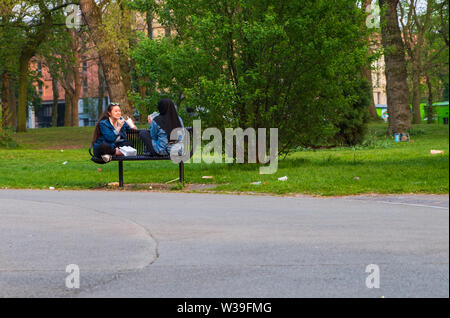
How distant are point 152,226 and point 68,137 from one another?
2795 centimetres

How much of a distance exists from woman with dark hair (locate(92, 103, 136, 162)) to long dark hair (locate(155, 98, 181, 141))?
0.82 metres

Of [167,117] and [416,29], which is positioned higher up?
[416,29]

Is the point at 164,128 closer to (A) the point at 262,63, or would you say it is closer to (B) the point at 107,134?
(B) the point at 107,134

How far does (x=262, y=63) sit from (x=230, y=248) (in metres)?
8.50

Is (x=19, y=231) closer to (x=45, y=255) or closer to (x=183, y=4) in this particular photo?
(x=45, y=255)

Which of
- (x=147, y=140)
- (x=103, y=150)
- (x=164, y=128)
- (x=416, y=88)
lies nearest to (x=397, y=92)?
(x=147, y=140)

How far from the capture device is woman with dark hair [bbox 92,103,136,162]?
13273mm

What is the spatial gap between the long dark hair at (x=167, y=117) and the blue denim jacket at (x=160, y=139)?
0.25 feet

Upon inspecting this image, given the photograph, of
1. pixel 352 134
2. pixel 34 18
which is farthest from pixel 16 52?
pixel 352 134

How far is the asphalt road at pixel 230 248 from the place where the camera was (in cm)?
482

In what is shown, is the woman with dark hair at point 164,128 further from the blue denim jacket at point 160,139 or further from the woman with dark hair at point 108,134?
the woman with dark hair at point 108,134

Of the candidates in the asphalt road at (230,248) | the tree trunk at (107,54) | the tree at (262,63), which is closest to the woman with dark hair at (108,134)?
the tree at (262,63)

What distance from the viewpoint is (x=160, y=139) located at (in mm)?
13188

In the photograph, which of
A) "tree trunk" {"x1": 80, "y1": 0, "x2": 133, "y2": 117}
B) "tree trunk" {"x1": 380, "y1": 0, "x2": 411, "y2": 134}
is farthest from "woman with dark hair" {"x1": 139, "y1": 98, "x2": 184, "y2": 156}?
"tree trunk" {"x1": 380, "y1": 0, "x2": 411, "y2": 134}
